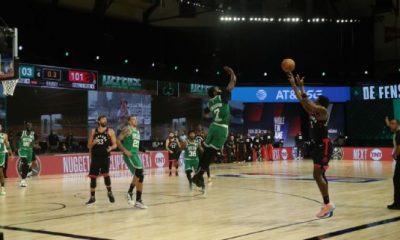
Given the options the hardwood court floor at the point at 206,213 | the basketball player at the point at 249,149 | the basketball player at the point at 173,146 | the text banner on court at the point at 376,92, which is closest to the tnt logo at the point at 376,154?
the text banner on court at the point at 376,92

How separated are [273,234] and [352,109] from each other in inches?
1121

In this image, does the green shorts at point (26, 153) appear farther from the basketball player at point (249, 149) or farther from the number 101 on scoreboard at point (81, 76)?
the basketball player at point (249, 149)

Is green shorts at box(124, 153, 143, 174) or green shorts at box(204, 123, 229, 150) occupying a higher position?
green shorts at box(204, 123, 229, 150)

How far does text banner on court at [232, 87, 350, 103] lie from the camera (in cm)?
3366

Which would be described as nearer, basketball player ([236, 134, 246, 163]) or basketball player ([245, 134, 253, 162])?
basketball player ([236, 134, 246, 163])

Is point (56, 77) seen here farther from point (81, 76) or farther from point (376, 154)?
point (376, 154)

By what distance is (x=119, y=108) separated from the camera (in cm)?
2825

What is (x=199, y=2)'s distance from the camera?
29391 mm

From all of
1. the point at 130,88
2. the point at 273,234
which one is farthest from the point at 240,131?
the point at 273,234

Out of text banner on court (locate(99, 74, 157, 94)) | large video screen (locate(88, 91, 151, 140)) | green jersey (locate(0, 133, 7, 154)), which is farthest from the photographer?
large video screen (locate(88, 91, 151, 140))

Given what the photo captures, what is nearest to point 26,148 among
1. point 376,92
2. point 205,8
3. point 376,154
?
point 205,8

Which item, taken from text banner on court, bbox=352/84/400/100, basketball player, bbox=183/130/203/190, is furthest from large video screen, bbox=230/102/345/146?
basketball player, bbox=183/130/203/190

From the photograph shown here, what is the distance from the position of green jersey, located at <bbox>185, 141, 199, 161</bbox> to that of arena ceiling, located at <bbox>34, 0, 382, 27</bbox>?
1458 cm

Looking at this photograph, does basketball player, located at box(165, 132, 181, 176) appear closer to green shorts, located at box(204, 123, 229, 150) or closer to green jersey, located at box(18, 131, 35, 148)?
green jersey, located at box(18, 131, 35, 148)
